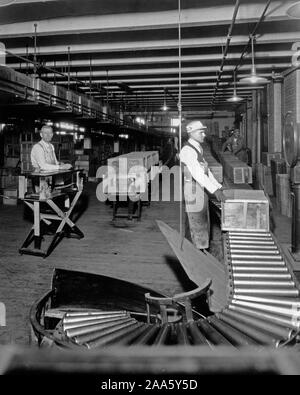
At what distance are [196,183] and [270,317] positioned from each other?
2603 millimetres

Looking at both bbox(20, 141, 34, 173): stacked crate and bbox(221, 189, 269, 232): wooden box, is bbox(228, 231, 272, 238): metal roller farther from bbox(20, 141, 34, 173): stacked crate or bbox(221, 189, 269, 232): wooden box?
bbox(20, 141, 34, 173): stacked crate

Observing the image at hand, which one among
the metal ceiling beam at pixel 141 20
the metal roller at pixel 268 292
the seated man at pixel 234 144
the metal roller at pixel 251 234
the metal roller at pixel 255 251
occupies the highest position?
the metal ceiling beam at pixel 141 20

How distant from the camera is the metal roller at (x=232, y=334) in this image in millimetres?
2285

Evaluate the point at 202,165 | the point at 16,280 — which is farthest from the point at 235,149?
the point at 16,280

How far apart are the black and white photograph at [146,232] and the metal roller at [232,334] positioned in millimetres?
10

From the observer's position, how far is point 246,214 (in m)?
4.29

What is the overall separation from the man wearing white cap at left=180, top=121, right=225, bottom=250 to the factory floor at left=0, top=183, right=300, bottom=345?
67 cm

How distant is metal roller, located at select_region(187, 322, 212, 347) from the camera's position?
2.26 meters

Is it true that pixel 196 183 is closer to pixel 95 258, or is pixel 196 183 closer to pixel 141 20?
pixel 95 258

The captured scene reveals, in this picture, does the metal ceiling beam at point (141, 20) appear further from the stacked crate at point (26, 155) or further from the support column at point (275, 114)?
Result: the support column at point (275, 114)

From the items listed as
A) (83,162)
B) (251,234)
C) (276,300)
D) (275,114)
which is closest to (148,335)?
(276,300)

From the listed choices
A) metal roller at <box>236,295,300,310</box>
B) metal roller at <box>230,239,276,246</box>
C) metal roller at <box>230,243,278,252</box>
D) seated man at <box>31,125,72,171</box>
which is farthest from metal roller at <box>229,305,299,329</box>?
seated man at <box>31,125,72,171</box>

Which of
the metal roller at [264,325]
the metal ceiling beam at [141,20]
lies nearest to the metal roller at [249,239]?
the metal roller at [264,325]
